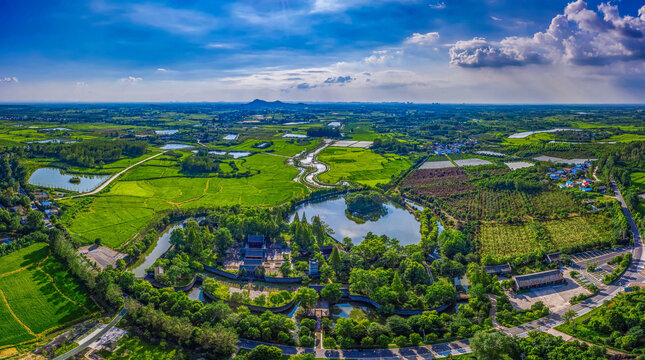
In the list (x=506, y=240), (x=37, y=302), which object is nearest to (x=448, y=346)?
(x=506, y=240)

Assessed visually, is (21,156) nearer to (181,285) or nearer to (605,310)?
(181,285)

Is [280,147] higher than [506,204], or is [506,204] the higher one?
[280,147]

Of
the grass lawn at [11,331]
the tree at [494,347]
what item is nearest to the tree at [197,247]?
the grass lawn at [11,331]

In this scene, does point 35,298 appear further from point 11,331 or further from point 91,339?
A: point 91,339

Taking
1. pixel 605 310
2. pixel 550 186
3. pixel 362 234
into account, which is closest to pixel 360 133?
pixel 550 186

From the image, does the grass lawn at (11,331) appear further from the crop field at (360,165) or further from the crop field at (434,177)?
the crop field at (434,177)

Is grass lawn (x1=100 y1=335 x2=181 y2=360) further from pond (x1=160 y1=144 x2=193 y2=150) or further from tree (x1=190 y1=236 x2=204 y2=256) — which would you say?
pond (x1=160 y1=144 x2=193 y2=150)
